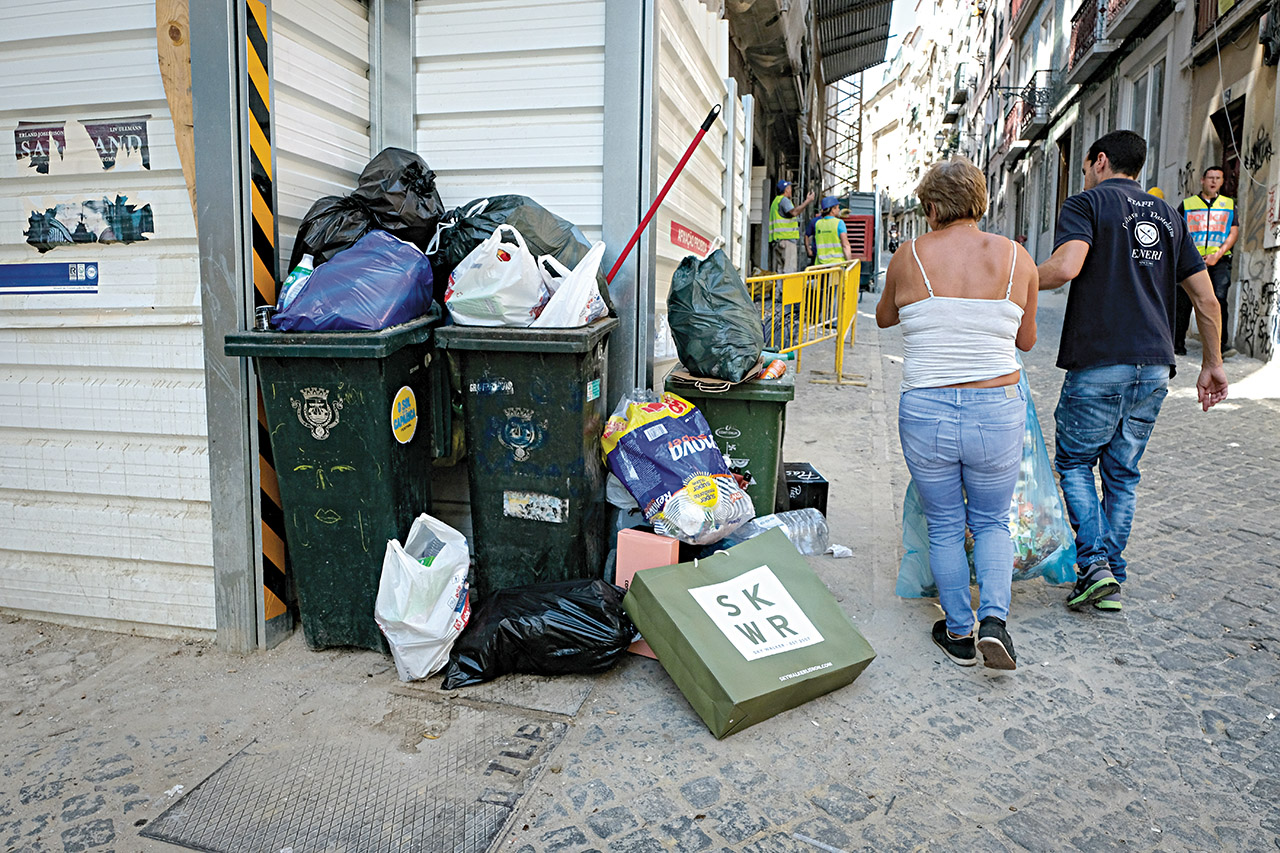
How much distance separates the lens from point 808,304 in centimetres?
849

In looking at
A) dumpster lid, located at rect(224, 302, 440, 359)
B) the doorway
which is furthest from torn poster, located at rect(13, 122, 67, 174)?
the doorway

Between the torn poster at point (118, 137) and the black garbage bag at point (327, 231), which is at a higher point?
the torn poster at point (118, 137)

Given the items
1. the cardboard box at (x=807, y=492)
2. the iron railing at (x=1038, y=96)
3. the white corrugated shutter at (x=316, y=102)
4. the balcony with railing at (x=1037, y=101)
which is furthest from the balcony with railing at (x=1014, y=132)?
the white corrugated shutter at (x=316, y=102)

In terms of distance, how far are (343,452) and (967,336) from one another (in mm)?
2117

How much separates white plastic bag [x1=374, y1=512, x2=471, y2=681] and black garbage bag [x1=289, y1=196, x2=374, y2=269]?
1.08m

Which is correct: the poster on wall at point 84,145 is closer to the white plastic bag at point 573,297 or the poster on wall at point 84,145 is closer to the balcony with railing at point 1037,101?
the white plastic bag at point 573,297

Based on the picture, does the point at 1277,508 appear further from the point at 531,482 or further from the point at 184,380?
the point at 184,380

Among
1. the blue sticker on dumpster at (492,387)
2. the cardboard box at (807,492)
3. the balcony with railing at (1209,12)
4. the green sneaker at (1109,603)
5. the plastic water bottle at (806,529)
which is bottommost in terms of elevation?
the green sneaker at (1109,603)

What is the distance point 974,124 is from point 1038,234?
17390 mm

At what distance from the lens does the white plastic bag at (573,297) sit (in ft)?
10.1

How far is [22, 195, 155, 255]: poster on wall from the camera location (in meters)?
→ 3.14

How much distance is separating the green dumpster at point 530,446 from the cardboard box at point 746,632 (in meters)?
0.46

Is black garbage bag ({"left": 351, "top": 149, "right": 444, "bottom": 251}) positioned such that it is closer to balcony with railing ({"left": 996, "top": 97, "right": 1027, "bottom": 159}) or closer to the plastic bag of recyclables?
the plastic bag of recyclables

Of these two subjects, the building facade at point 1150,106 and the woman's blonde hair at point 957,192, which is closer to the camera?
the woman's blonde hair at point 957,192
